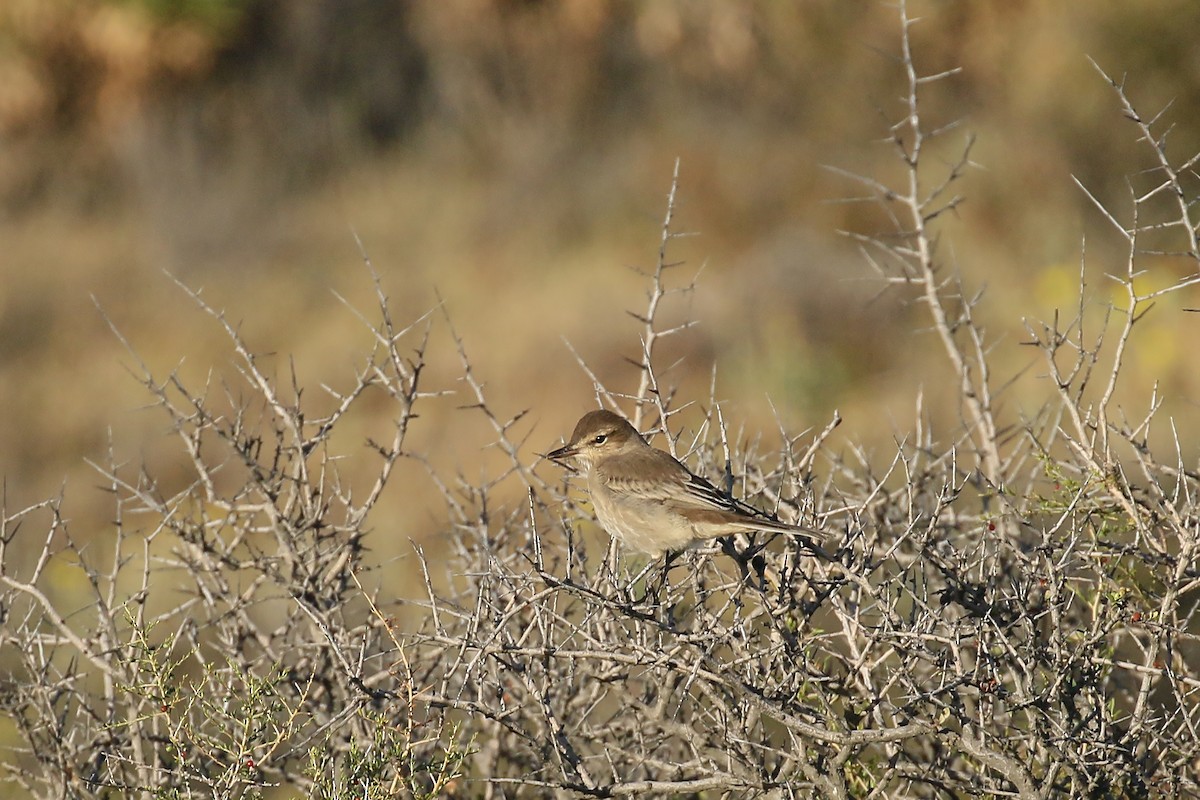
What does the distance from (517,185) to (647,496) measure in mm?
15759

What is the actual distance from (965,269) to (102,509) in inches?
397

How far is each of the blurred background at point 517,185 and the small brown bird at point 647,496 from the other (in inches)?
290

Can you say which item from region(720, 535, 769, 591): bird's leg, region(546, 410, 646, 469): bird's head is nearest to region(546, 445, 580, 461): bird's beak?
region(546, 410, 646, 469): bird's head

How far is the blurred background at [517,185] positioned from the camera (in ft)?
48.5

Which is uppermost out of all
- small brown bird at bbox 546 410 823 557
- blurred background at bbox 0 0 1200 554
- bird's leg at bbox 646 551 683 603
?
small brown bird at bbox 546 410 823 557

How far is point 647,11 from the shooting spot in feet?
65.6

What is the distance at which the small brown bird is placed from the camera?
4168 millimetres

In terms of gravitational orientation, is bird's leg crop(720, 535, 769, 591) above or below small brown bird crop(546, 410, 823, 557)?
below

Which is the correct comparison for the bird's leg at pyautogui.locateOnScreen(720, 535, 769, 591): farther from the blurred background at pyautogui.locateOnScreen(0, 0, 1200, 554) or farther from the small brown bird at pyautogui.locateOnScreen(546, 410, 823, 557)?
the blurred background at pyautogui.locateOnScreen(0, 0, 1200, 554)

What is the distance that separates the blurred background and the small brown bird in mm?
7359

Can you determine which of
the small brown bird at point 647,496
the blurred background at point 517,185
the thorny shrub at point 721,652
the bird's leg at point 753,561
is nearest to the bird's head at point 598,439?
the small brown bird at point 647,496

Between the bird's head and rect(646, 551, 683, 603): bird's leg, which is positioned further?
the bird's head

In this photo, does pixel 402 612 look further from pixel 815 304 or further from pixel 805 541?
pixel 815 304

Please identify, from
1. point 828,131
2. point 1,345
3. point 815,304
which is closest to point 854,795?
point 815,304
